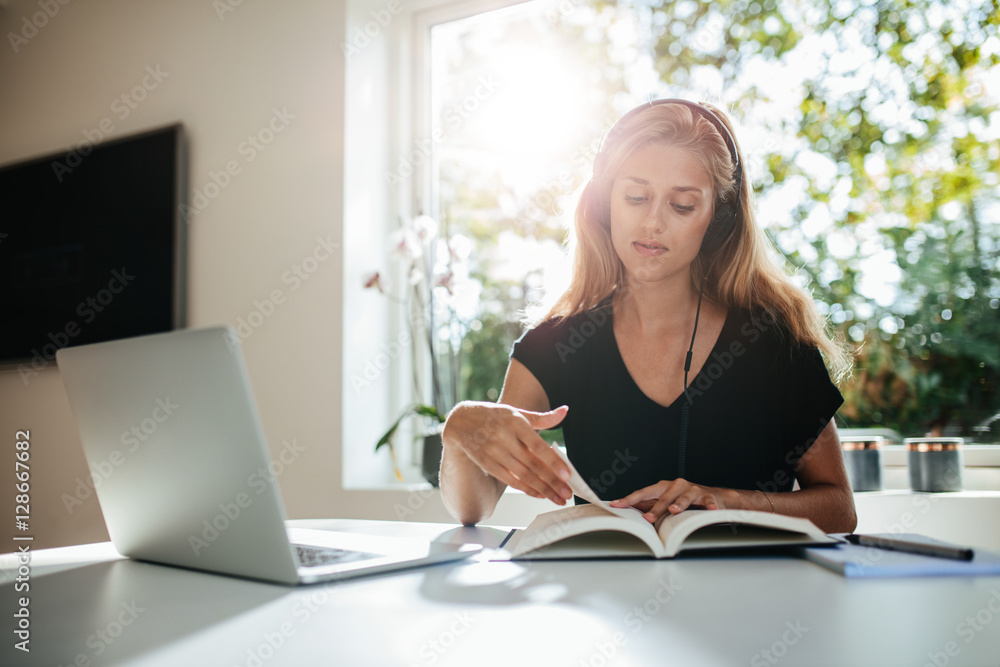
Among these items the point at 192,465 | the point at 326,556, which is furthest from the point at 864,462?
the point at 192,465

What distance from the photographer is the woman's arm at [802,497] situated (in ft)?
3.13

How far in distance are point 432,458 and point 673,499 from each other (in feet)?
3.89

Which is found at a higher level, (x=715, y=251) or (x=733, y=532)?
(x=715, y=251)

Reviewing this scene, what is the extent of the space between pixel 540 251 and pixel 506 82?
0.61 m

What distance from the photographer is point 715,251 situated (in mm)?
1477

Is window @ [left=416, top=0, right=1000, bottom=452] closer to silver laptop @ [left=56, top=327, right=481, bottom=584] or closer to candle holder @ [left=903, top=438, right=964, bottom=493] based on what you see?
candle holder @ [left=903, top=438, right=964, bottom=493]

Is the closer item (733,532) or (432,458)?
(733,532)

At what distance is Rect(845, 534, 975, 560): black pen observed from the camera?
72 centimetres

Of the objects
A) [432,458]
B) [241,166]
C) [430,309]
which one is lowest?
[432,458]

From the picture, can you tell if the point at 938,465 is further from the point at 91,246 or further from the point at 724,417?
the point at 91,246

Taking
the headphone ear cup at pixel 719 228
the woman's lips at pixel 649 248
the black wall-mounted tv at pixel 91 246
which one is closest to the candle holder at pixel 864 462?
the headphone ear cup at pixel 719 228

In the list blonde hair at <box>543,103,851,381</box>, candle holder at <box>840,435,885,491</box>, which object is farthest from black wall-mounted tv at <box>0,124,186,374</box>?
candle holder at <box>840,435,885,491</box>

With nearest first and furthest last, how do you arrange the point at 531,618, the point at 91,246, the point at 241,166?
1. the point at 531,618
2. the point at 241,166
3. the point at 91,246

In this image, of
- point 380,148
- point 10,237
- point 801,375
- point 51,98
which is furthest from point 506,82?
point 10,237
